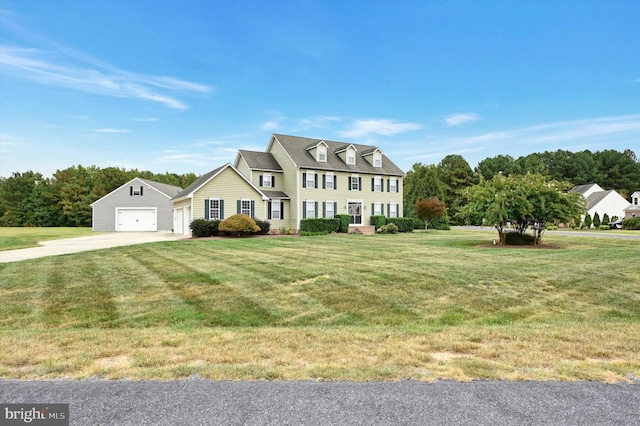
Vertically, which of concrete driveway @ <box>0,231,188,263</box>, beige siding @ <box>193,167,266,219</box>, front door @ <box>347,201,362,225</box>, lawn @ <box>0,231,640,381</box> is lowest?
lawn @ <box>0,231,640,381</box>

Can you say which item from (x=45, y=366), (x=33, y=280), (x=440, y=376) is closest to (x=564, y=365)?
(x=440, y=376)

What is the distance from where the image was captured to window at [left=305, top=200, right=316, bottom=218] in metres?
32.4

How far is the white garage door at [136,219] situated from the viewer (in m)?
41.2

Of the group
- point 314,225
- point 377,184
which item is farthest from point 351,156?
point 314,225

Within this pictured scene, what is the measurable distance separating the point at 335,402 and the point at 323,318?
150 inches

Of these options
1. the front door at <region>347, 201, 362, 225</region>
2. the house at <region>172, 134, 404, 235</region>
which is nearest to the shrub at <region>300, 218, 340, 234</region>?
the house at <region>172, 134, 404, 235</region>

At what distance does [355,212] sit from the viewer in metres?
35.2

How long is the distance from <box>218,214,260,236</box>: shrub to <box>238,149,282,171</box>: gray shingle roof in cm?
749

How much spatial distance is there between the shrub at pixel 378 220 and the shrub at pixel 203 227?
14844mm

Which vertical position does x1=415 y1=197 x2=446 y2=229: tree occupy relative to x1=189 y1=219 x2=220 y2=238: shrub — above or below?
above

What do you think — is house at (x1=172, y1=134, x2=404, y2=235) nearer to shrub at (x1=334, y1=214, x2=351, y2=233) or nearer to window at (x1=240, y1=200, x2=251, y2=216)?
window at (x1=240, y1=200, x2=251, y2=216)

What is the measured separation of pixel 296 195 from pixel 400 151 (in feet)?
61.3

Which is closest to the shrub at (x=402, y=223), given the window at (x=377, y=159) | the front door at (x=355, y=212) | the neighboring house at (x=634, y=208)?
the front door at (x=355, y=212)

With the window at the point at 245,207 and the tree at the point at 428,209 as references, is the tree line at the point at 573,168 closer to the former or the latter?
the tree at the point at 428,209
